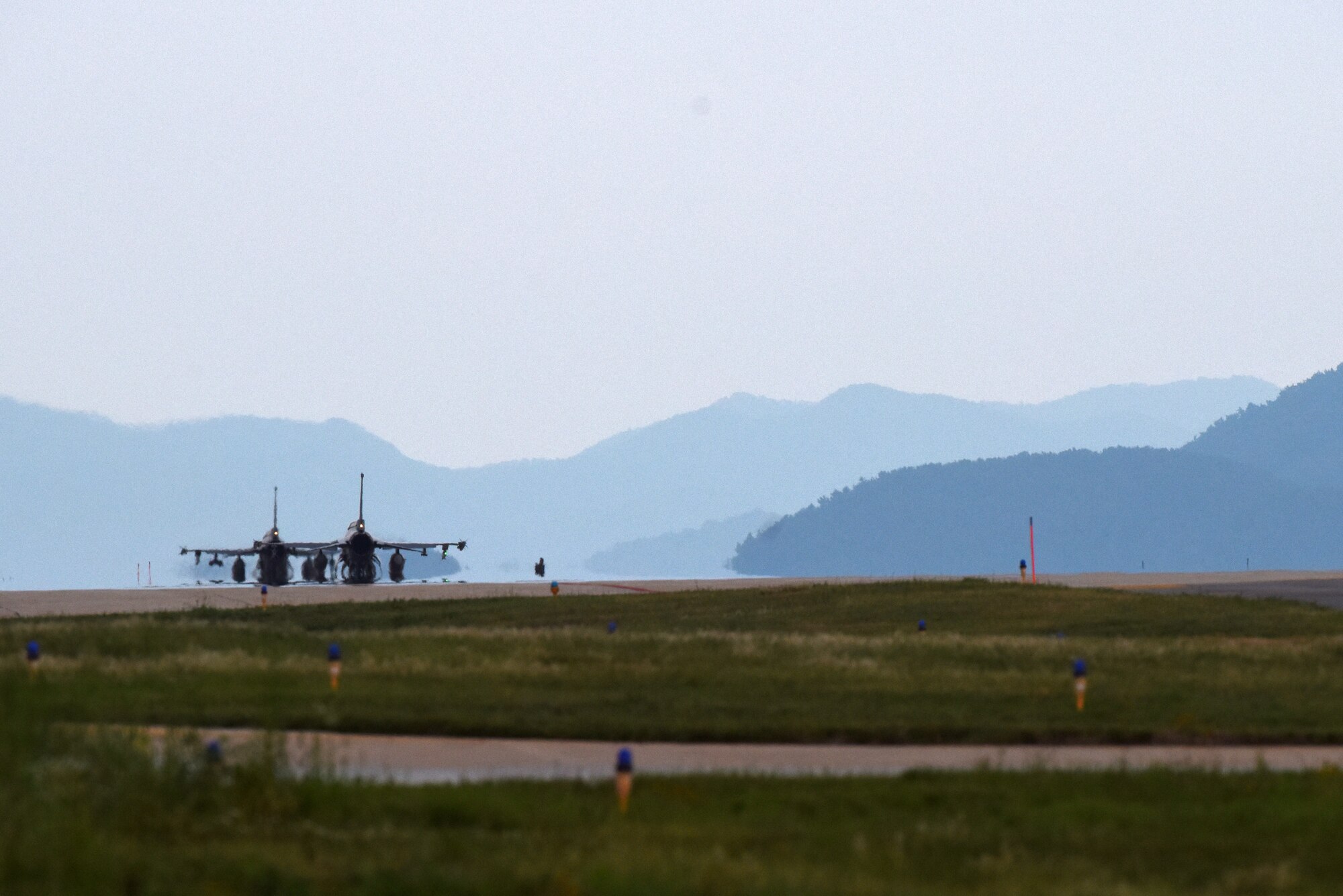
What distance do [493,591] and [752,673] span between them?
111 ft

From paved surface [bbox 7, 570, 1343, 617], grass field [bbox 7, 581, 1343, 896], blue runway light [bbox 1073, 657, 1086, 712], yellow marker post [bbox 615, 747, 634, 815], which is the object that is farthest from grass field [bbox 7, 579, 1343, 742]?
paved surface [bbox 7, 570, 1343, 617]

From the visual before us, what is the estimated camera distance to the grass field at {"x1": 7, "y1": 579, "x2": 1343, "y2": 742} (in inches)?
861

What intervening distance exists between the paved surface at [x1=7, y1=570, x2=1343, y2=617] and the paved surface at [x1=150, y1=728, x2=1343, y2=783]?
29.6 metres

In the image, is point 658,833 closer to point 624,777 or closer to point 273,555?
point 624,777

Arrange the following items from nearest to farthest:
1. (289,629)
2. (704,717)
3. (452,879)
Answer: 1. (452,879)
2. (704,717)
3. (289,629)

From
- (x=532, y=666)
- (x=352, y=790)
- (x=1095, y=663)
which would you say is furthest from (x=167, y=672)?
(x=1095, y=663)

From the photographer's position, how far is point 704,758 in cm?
1938

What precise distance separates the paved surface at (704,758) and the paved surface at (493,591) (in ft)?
97.3

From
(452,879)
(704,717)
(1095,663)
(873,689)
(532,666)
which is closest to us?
(452,879)

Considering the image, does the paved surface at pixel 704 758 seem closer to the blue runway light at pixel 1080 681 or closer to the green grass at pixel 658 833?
the green grass at pixel 658 833

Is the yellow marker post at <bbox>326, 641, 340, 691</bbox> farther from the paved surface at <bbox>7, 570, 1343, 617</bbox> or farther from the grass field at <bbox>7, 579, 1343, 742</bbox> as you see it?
the paved surface at <bbox>7, 570, 1343, 617</bbox>

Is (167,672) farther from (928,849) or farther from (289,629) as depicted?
(928,849)

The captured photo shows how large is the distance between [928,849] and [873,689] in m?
11.9

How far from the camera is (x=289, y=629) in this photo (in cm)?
3909
